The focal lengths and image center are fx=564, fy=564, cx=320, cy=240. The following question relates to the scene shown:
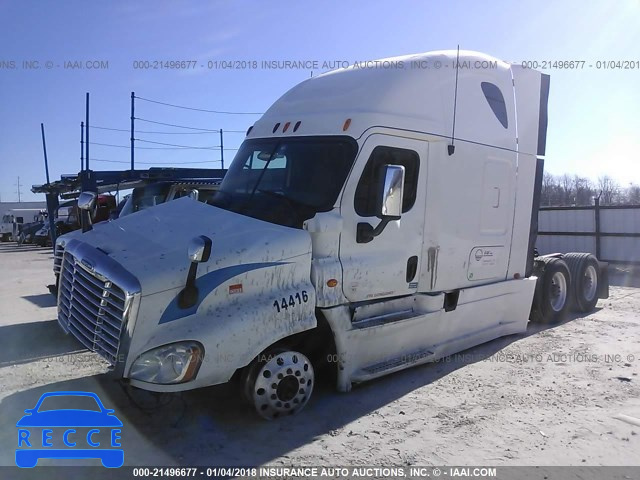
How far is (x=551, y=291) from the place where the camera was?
9.27 meters

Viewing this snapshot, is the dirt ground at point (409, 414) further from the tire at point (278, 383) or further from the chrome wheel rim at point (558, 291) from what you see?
the chrome wheel rim at point (558, 291)

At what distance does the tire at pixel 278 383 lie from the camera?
479cm

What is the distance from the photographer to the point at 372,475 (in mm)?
4023

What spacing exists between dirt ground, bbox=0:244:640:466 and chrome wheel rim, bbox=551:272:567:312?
190 cm

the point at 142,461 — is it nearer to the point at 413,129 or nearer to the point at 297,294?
the point at 297,294

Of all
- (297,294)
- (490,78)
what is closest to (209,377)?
(297,294)

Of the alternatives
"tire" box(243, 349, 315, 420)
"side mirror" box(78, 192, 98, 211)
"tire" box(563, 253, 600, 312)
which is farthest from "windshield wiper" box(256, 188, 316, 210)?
"tire" box(563, 253, 600, 312)

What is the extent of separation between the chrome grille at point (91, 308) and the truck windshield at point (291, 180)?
59.5 inches

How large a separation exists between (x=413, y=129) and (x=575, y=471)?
11.7ft

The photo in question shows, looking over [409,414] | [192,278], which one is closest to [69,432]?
[192,278]

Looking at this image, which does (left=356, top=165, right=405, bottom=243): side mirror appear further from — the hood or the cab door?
the hood

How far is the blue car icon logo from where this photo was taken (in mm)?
4273

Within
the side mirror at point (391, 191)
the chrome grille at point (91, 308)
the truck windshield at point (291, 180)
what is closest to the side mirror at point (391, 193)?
the side mirror at point (391, 191)

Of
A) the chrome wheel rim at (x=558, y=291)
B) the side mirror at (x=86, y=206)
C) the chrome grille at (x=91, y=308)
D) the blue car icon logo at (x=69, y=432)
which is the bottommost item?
the blue car icon logo at (x=69, y=432)
